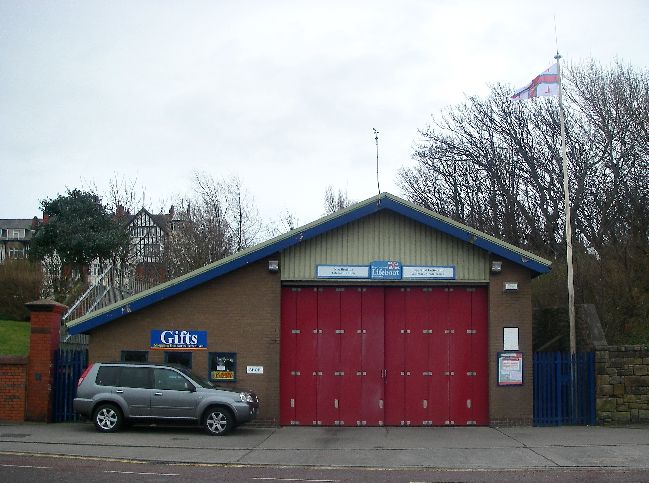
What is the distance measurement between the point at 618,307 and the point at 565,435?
23.3 ft

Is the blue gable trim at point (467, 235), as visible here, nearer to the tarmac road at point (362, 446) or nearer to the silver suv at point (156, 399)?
the tarmac road at point (362, 446)

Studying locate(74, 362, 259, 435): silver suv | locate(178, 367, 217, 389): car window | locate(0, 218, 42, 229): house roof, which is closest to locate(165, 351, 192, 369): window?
locate(178, 367, 217, 389): car window

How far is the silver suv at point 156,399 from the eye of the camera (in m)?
17.8

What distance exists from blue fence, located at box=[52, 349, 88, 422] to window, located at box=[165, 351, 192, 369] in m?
2.23

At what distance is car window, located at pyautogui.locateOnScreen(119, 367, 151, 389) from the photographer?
17.9 m

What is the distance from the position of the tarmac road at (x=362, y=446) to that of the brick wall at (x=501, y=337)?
0.50 m

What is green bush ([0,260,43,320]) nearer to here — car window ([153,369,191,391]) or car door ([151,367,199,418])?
car window ([153,369,191,391])

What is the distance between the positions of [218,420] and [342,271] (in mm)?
4741

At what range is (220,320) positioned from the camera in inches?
779

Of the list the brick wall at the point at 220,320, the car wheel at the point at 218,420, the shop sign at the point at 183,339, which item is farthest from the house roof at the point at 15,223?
the car wheel at the point at 218,420

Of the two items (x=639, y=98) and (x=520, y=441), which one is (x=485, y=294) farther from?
(x=639, y=98)

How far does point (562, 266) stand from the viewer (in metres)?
27.5

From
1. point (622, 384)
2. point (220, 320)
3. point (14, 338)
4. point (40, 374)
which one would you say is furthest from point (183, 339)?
point (14, 338)

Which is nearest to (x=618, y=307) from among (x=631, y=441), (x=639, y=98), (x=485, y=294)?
(x=485, y=294)
